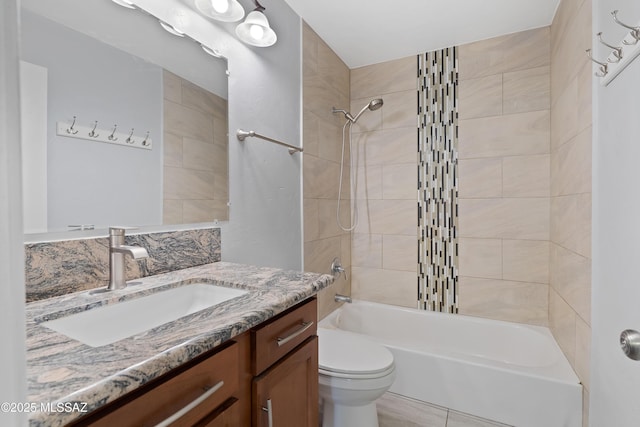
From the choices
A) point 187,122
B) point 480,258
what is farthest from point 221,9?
point 480,258

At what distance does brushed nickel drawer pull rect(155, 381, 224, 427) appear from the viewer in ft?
1.78

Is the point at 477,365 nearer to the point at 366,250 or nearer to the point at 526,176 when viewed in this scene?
the point at 366,250

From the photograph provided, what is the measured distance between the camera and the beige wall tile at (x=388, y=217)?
2.45 metres

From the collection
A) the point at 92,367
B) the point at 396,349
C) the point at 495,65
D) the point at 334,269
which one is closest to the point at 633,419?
the point at 396,349

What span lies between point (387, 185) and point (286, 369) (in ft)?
6.22

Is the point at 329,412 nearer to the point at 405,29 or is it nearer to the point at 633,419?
the point at 633,419

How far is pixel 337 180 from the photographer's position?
2.43 meters

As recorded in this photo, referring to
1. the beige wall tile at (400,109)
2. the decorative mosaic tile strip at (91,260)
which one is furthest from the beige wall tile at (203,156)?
the beige wall tile at (400,109)

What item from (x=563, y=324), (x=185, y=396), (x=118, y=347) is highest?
(x=118, y=347)

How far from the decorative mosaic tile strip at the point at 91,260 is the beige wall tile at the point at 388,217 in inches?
62.3

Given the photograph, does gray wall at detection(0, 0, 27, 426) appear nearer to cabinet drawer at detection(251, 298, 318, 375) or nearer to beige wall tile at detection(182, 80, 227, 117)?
cabinet drawer at detection(251, 298, 318, 375)

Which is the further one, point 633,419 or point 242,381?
point 633,419

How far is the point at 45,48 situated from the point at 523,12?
243 cm

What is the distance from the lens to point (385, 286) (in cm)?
255
